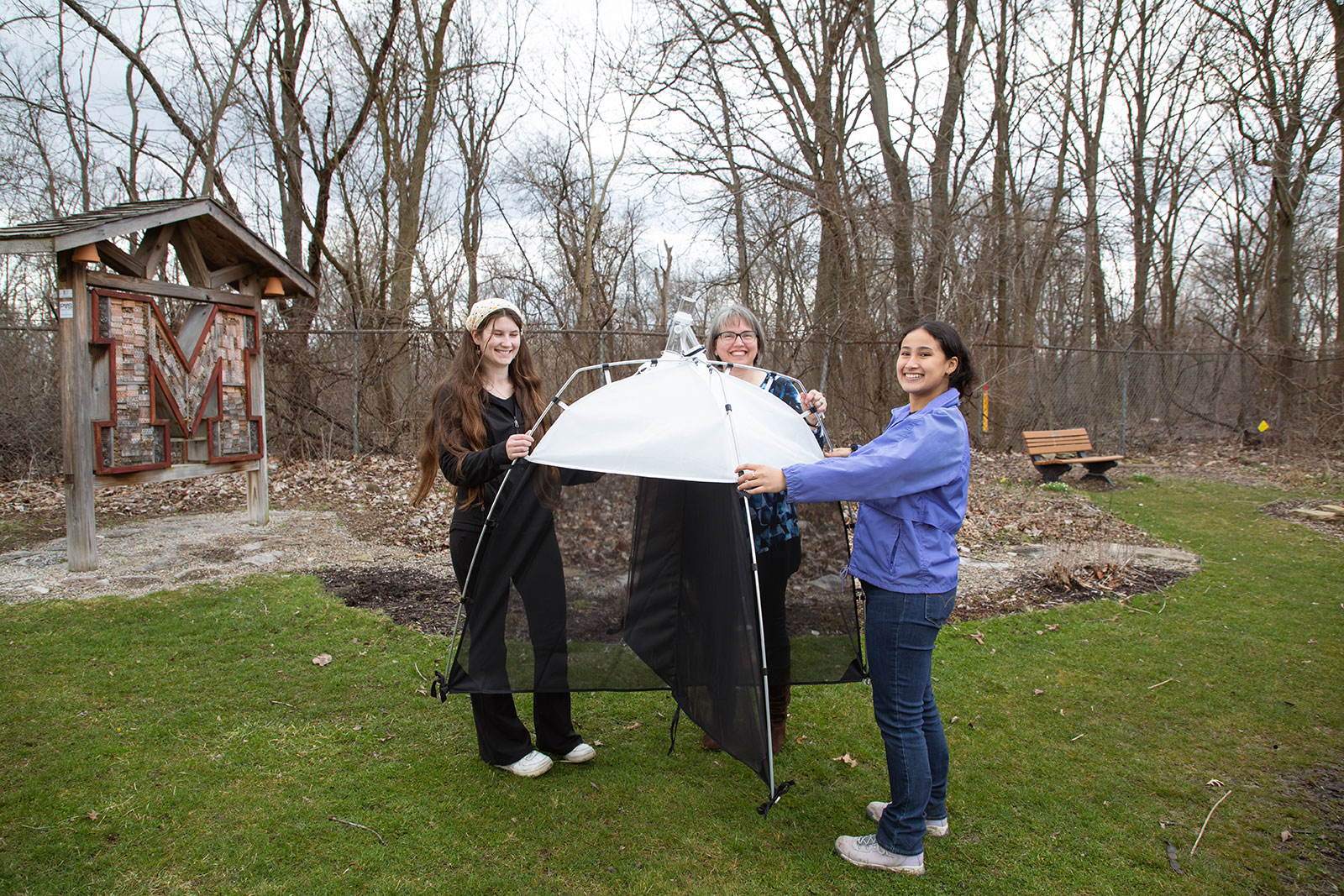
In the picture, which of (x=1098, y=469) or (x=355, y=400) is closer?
(x=1098, y=469)

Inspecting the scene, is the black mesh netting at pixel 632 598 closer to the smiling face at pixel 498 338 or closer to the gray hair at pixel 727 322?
the smiling face at pixel 498 338

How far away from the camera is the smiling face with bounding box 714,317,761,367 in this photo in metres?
3.18

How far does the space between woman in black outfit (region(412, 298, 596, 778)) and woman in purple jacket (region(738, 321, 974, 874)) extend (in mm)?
919

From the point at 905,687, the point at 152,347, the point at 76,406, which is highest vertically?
the point at 152,347

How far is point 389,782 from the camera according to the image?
296 centimetres

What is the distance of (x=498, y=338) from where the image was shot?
296cm

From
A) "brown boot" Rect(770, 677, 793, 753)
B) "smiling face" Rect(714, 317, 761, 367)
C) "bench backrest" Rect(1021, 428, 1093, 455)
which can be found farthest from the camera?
"bench backrest" Rect(1021, 428, 1093, 455)

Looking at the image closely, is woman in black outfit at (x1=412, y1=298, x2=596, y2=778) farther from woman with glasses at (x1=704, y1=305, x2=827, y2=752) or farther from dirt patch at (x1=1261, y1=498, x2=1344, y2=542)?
dirt patch at (x1=1261, y1=498, x2=1344, y2=542)

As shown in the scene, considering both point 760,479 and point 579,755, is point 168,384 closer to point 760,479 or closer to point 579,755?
point 579,755

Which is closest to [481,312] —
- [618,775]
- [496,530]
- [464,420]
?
[464,420]

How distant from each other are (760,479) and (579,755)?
157cm

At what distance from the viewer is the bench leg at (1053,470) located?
35.5ft

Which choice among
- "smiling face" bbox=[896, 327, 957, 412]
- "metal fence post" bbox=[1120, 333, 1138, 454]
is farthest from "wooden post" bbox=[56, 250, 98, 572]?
"metal fence post" bbox=[1120, 333, 1138, 454]

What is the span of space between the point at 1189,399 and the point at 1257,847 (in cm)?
1550
